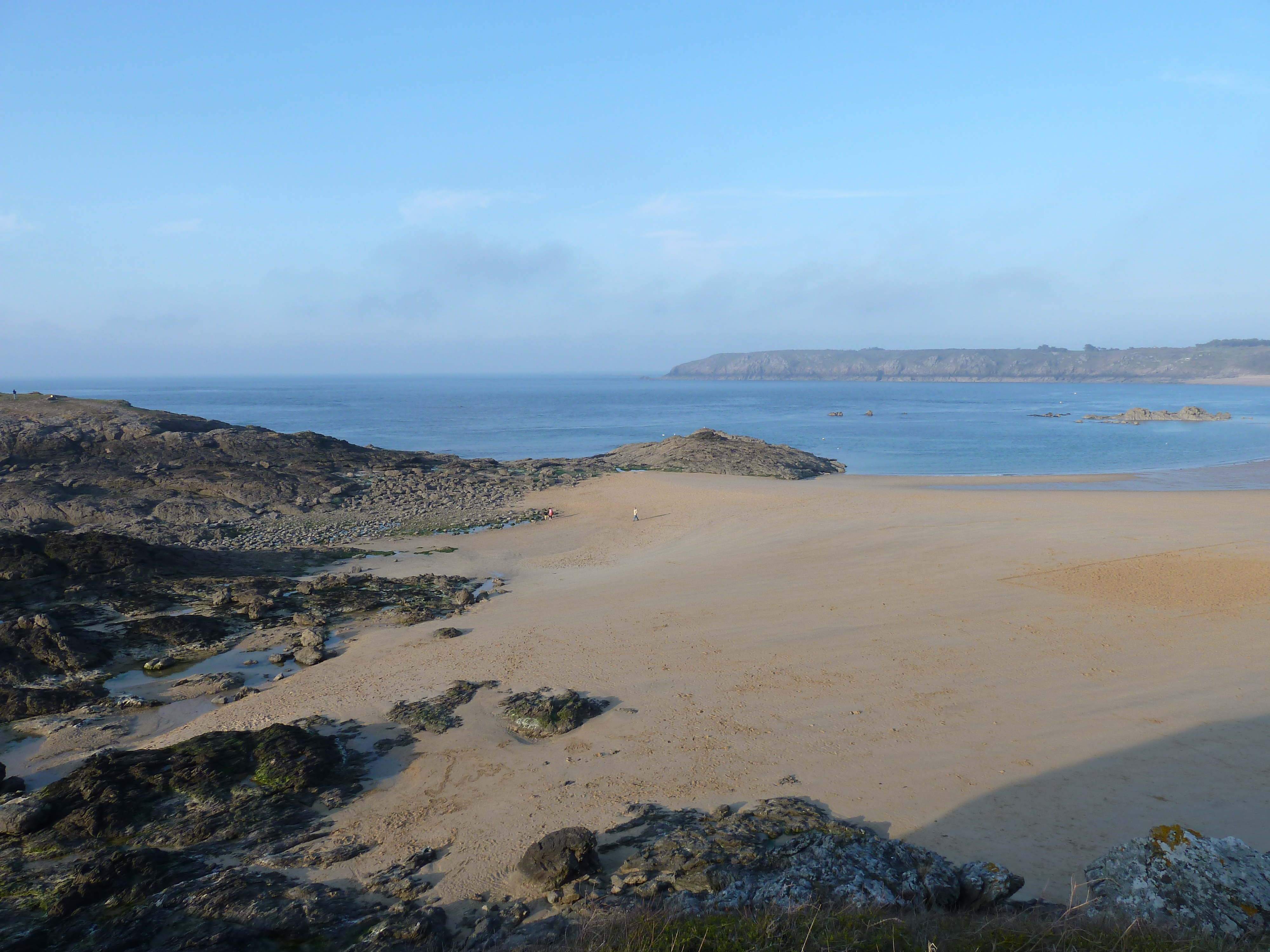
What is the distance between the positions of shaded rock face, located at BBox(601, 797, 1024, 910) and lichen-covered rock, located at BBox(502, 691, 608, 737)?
217cm

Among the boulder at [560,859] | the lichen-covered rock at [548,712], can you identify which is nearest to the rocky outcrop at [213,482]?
the lichen-covered rock at [548,712]

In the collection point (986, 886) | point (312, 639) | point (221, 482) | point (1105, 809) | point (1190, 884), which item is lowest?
point (1105, 809)

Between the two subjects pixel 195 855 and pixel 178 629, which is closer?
pixel 195 855

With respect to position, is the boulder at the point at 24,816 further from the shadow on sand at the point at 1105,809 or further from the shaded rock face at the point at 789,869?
the shadow on sand at the point at 1105,809

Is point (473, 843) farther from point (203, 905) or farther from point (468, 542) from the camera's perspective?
point (468, 542)

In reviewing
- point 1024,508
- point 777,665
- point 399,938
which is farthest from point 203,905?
point 1024,508

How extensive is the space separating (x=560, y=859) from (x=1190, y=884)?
13.4 feet

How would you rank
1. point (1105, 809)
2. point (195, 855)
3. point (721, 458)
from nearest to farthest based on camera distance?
point (195, 855)
point (1105, 809)
point (721, 458)

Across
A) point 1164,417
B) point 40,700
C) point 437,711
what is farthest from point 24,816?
point 1164,417

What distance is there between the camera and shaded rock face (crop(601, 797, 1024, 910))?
471 cm

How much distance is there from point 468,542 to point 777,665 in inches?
411

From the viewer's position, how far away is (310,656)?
10.3m

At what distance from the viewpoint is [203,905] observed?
476 cm

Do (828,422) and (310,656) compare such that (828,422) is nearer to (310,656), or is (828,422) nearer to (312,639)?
(312,639)
